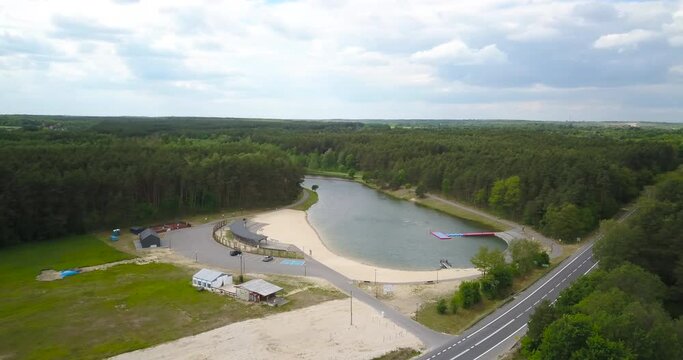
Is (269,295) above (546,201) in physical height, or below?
below

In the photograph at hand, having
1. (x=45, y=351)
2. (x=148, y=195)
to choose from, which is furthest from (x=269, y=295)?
(x=148, y=195)

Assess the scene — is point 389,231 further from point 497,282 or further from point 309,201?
point 497,282

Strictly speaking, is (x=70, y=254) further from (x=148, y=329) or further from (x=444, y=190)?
(x=444, y=190)

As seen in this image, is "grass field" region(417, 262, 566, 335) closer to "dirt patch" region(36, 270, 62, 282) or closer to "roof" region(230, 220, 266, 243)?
"roof" region(230, 220, 266, 243)

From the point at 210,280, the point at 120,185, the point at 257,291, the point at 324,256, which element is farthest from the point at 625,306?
the point at 120,185

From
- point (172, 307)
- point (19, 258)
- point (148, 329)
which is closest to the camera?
point (148, 329)

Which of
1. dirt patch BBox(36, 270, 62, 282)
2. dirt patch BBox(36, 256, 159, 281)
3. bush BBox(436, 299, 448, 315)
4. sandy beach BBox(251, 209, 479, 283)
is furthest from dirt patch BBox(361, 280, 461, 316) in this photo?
dirt patch BBox(36, 270, 62, 282)
